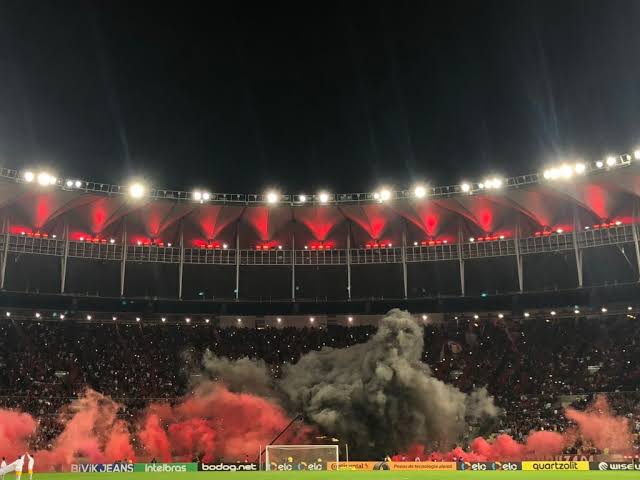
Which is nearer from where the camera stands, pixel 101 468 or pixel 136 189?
pixel 101 468

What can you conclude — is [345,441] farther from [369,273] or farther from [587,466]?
[369,273]

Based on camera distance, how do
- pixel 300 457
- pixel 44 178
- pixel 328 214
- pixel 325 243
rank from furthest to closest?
pixel 325 243
pixel 328 214
pixel 44 178
pixel 300 457

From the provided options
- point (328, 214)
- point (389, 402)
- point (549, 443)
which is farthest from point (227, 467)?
point (328, 214)

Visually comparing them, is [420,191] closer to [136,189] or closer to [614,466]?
[136,189]

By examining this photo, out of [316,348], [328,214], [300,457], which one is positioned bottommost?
[300,457]

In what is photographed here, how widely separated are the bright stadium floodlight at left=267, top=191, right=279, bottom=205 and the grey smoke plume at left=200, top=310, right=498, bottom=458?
18821 millimetres

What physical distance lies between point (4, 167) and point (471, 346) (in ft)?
167

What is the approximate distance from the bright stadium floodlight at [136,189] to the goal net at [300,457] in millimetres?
29356

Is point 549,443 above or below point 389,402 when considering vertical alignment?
below

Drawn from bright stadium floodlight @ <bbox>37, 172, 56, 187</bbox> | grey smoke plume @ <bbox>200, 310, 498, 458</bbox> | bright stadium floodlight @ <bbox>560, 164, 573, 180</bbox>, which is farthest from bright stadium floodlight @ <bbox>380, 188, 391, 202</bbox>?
bright stadium floodlight @ <bbox>37, 172, 56, 187</bbox>

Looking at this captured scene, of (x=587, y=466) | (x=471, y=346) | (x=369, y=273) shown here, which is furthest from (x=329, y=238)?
(x=587, y=466)

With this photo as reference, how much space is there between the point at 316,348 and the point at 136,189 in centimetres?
2530

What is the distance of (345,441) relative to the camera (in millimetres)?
53438

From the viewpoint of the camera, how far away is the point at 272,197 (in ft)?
224
